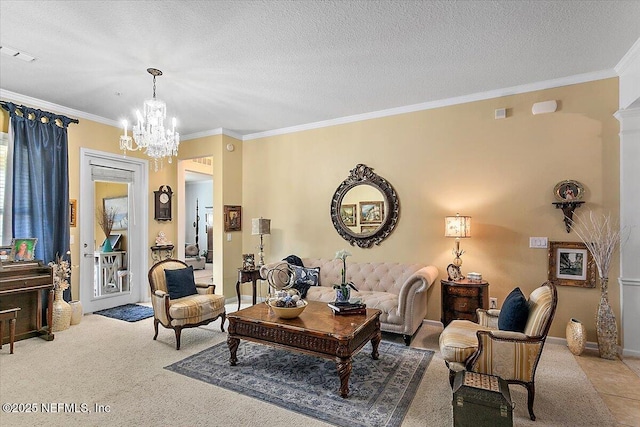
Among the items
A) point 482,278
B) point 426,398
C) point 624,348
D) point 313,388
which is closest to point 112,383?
point 313,388

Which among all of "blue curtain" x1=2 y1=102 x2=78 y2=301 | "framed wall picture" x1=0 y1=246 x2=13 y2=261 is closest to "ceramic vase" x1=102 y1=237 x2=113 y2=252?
"blue curtain" x1=2 y1=102 x2=78 y2=301

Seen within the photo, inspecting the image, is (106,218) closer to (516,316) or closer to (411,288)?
(411,288)

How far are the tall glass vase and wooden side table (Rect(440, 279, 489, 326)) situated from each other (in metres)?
1.05

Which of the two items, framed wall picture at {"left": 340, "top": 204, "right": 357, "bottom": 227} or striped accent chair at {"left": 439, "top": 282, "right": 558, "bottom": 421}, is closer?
striped accent chair at {"left": 439, "top": 282, "right": 558, "bottom": 421}

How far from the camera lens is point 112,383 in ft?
9.26

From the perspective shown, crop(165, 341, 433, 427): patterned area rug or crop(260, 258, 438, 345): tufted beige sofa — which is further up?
crop(260, 258, 438, 345): tufted beige sofa

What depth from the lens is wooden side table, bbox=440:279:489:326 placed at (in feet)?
12.2

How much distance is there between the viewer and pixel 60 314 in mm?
4160

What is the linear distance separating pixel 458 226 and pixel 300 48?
2690mm

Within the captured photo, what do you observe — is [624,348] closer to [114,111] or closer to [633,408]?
[633,408]

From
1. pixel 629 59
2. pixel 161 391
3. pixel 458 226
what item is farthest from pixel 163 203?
pixel 629 59

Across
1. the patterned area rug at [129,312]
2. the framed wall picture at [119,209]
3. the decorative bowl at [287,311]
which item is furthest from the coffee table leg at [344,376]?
the framed wall picture at [119,209]

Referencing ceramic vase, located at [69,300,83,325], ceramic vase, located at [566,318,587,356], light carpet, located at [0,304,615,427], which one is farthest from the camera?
ceramic vase, located at [69,300,83,325]

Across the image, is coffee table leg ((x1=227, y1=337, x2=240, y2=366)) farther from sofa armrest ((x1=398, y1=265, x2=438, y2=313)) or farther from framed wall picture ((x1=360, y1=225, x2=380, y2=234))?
framed wall picture ((x1=360, y1=225, x2=380, y2=234))
